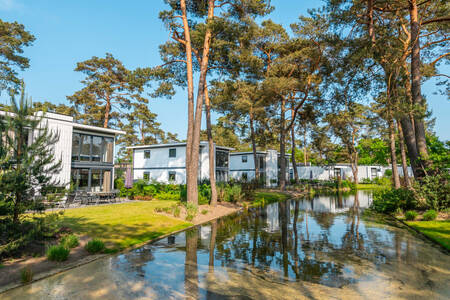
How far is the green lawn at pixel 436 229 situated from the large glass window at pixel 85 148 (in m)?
22.0

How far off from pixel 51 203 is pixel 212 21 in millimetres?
11999

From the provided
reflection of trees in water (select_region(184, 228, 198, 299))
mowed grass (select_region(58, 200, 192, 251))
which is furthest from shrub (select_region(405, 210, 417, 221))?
mowed grass (select_region(58, 200, 192, 251))

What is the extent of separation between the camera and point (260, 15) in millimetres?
16094

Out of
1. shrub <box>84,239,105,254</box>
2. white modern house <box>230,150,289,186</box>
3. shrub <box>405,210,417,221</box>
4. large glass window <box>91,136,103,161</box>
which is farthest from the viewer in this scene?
white modern house <box>230,150,289,186</box>

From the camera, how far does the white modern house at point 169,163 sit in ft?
97.9

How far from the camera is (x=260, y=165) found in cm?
4109

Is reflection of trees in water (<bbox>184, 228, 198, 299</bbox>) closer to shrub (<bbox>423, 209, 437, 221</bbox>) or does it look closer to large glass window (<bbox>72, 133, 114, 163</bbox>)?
shrub (<bbox>423, 209, 437, 221</bbox>)

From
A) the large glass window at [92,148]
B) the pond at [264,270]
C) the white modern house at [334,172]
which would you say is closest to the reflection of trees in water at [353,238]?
the pond at [264,270]

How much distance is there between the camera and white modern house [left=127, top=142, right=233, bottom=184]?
29.8 meters

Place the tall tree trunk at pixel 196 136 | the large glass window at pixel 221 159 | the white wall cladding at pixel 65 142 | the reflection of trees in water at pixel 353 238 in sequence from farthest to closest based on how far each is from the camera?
the large glass window at pixel 221 159 → the white wall cladding at pixel 65 142 → the tall tree trunk at pixel 196 136 → the reflection of trees in water at pixel 353 238

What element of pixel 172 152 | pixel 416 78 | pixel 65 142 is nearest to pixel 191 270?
pixel 416 78

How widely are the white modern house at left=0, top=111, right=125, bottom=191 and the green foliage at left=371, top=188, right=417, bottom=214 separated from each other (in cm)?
2061

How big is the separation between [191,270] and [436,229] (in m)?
10.0

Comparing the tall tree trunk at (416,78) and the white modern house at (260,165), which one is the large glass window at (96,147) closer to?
the tall tree trunk at (416,78)
